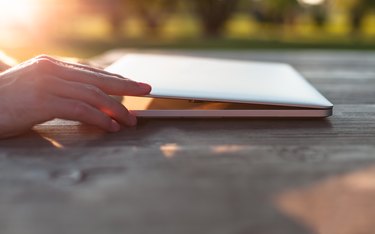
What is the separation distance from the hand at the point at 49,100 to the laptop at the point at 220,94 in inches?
3.0

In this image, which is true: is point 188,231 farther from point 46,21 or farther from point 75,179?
point 46,21

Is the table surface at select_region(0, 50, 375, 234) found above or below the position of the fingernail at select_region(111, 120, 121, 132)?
below

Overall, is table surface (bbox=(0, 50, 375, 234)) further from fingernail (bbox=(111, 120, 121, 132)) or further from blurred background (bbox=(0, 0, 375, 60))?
blurred background (bbox=(0, 0, 375, 60))

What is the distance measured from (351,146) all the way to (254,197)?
228mm

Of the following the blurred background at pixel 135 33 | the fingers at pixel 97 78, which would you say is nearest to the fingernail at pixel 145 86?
the fingers at pixel 97 78

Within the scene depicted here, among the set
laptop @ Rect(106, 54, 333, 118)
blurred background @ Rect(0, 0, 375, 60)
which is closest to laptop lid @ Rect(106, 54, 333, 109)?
laptop @ Rect(106, 54, 333, 118)

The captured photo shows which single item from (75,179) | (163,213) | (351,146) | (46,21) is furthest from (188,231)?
(46,21)

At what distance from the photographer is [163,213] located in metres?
0.46

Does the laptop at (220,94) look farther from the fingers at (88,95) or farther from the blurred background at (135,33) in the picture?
the blurred background at (135,33)

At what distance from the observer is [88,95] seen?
737 mm

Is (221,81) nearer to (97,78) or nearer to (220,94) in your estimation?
(220,94)

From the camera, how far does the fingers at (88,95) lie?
728 mm

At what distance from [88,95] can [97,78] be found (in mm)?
50

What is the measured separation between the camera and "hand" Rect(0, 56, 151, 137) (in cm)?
72
